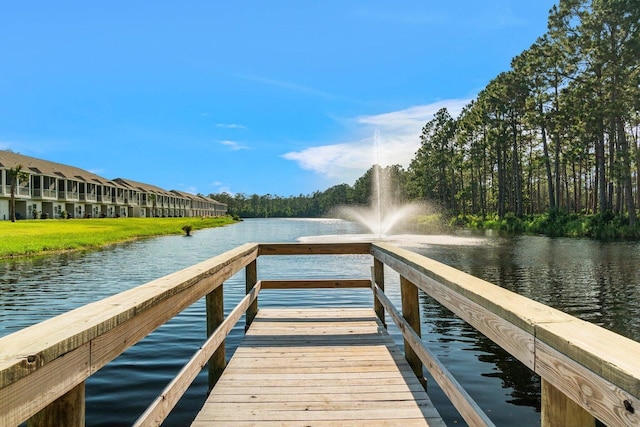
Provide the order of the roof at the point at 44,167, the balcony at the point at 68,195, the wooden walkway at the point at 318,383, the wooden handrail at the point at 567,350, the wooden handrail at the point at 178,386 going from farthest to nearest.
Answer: the balcony at the point at 68,195, the roof at the point at 44,167, the wooden walkway at the point at 318,383, the wooden handrail at the point at 178,386, the wooden handrail at the point at 567,350

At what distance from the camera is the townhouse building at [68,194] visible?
1940 inches

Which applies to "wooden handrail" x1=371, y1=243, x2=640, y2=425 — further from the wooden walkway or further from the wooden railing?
the wooden walkway

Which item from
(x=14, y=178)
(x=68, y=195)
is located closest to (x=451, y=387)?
(x=14, y=178)

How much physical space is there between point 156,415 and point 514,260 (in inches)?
750

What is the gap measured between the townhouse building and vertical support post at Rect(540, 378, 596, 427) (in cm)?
5482

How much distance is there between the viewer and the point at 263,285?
7094 millimetres

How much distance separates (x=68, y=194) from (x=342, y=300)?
58539mm

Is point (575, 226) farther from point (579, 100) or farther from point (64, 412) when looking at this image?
point (64, 412)

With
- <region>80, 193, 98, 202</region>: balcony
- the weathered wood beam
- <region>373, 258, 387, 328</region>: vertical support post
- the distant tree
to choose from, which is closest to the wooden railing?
<region>373, 258, 387, 328</region>: vertical support post

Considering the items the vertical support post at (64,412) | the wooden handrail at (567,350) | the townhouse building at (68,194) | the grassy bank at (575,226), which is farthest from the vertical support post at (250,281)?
the townhouse building at (68,194)

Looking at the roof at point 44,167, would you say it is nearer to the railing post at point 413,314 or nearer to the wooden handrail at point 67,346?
the railing post at point 413,314

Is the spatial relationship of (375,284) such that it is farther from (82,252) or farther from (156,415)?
(82,252)

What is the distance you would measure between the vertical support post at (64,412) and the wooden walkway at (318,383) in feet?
5.51

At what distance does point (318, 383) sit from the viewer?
4.06 metres
